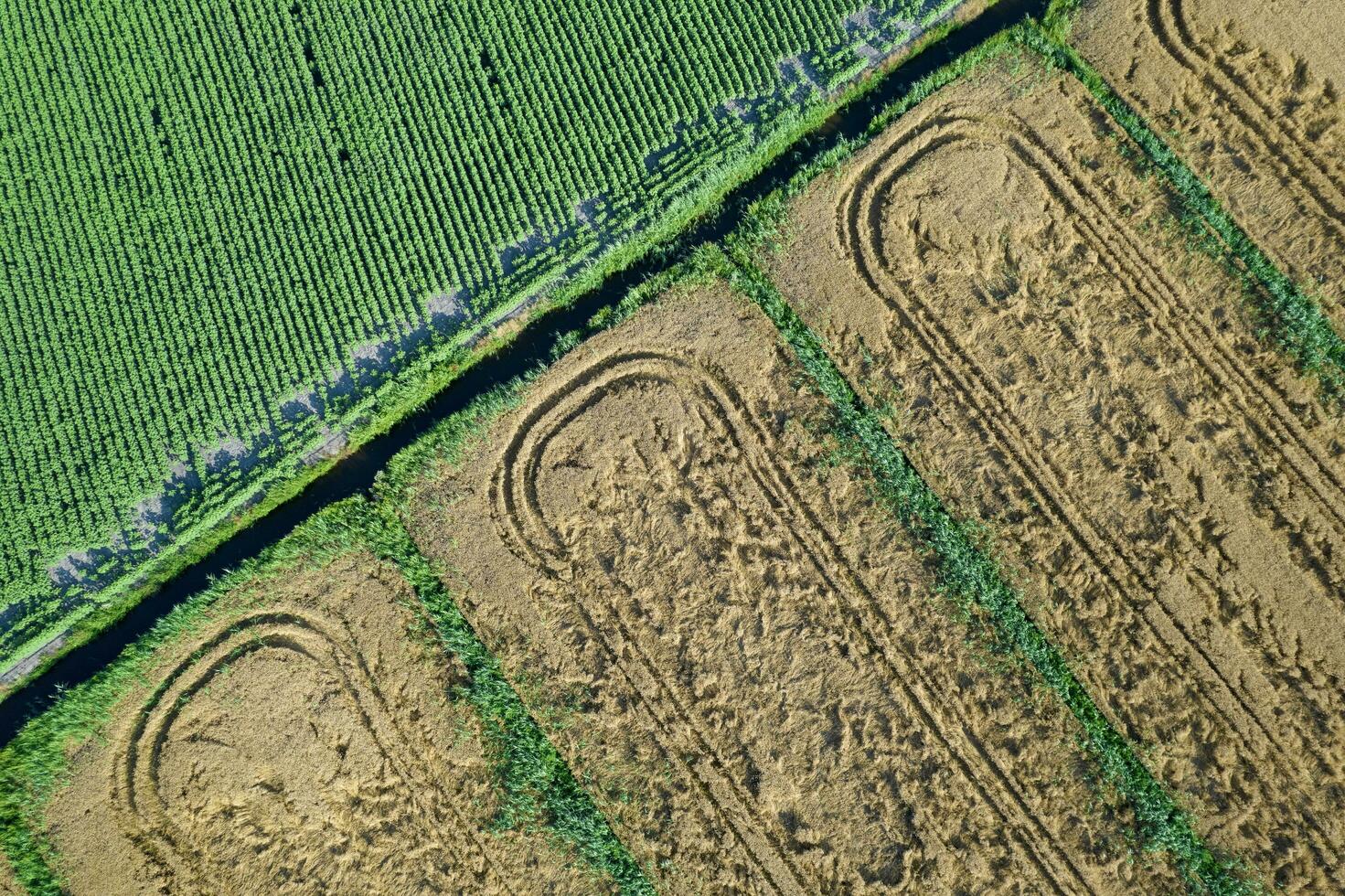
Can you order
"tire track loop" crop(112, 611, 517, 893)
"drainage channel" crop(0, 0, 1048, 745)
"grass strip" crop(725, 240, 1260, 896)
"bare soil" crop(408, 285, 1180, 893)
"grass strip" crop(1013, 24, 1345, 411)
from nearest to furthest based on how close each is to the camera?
"grass strip" crop(725, 240, 1260, 896) < "bare soil" crop(408, 285, 1180, 893) < "tire track loop" crop(112, 611, 517, 893) < "drainage channel" crop(0, 0, 1048, 745) < "grass strip" crop(1013, 24, 1345, 411)

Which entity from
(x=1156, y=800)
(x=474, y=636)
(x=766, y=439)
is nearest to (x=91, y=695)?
(x=474, y=636)

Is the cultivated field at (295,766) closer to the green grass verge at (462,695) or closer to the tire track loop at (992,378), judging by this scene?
the green grass verge at (462,695)

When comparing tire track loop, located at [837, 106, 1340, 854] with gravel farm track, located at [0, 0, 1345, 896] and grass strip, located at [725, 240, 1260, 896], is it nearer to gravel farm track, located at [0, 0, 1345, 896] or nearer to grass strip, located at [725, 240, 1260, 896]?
gravel farm track, located at [0, 0, 1345, 896]

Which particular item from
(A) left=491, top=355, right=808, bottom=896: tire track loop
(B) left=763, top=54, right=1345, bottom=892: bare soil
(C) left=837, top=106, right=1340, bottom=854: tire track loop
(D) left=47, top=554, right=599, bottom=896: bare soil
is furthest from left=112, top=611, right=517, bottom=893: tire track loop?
(C) left=837, top=106, right=1340, bottom=854: tire track loop

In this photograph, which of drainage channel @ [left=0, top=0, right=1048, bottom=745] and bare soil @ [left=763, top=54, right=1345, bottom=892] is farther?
drainage channel @ [left=0, top=0, right=1048, bottom=745]

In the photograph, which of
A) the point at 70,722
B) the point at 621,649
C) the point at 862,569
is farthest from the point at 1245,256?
the point at 70,722

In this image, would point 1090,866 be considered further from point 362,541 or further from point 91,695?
point 91,695

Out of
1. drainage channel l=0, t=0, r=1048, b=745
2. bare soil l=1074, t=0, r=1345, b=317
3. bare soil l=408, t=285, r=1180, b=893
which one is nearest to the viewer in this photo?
bare soil l=408, t=285, r=1180, b=893
